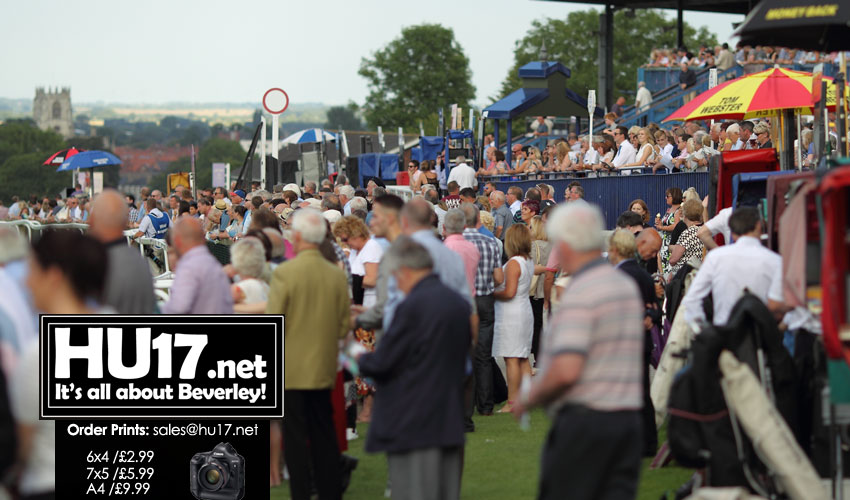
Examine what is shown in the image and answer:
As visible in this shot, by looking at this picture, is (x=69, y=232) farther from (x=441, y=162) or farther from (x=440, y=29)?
(x=440, y=29)

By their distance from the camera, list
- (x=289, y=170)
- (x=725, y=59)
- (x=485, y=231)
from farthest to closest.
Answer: (x=289, y=170), (x=725, y=59), (x=485, y=231)

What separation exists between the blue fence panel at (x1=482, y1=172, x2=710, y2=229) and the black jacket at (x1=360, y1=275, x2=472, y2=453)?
34.6ft

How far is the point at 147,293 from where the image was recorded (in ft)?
22.5

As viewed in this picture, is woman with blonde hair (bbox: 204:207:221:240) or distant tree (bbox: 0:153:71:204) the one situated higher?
distant tree (bbox: 0:153:71:204)

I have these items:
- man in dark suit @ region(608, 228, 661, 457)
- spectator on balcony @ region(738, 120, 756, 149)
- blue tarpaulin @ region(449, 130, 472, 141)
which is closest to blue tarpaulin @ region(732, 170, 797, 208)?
man in dark suit @ region(608, 228, 661, 457)

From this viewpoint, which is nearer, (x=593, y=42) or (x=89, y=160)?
(x=89, y=160)

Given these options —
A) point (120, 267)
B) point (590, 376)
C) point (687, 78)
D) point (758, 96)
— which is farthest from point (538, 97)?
point (590, 376)

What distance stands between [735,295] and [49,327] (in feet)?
13.3

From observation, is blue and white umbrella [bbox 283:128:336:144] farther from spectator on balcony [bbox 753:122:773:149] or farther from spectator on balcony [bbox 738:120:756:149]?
spectator on balcony [bbox 738:120:756:149]

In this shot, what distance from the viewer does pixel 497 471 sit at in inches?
364

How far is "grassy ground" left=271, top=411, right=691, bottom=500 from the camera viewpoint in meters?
8.57

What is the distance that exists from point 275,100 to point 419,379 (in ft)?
51.9

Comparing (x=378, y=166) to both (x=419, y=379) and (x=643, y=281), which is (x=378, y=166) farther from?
(x=419, y=379)

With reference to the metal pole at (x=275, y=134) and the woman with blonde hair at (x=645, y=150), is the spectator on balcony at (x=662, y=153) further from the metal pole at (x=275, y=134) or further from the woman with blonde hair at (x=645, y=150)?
the metal pole at (x=275, y=134)
